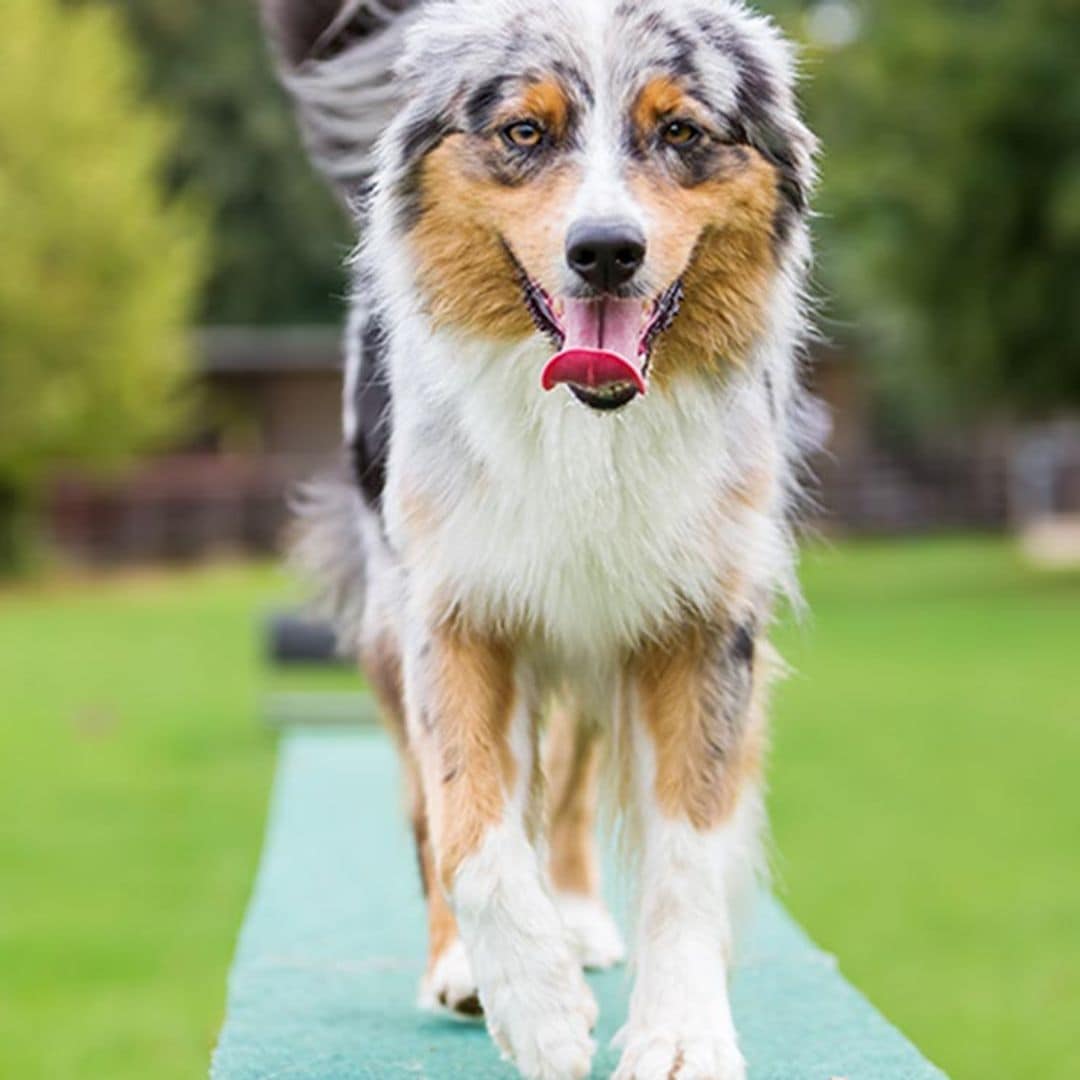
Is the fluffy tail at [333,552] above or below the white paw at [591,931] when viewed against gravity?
above

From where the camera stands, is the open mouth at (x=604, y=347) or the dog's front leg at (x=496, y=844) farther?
the dog's front leg at (x=496, y=844)

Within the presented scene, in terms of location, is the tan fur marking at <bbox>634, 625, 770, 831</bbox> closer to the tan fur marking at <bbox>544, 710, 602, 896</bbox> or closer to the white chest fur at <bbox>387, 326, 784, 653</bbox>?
the white chest fur at <bbox>387, 326, 784, 653</bbox>

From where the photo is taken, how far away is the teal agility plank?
13.2 feet

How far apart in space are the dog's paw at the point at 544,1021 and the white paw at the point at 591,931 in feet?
4.23

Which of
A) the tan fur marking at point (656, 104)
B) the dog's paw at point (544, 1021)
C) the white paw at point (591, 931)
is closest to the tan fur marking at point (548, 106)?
the tan fur marking at point (656, 104)

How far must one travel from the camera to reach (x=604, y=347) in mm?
3504

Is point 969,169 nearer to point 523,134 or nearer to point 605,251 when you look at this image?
point 523,134

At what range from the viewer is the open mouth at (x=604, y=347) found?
3486 millimetres

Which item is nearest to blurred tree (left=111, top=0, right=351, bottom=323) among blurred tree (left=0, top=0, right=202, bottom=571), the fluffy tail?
blurred tree (left=0, top=0, right=202, bottom=571)

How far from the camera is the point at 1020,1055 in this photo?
712cm

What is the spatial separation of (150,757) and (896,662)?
7701 millimetres

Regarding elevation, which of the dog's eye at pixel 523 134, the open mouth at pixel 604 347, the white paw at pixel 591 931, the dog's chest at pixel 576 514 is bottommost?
the white paw at pixel 591 931

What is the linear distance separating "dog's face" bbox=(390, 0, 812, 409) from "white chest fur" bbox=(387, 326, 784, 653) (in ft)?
0.35

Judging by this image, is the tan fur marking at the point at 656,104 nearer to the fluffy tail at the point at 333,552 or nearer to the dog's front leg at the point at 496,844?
the dog's front leg at the point at 496,844
